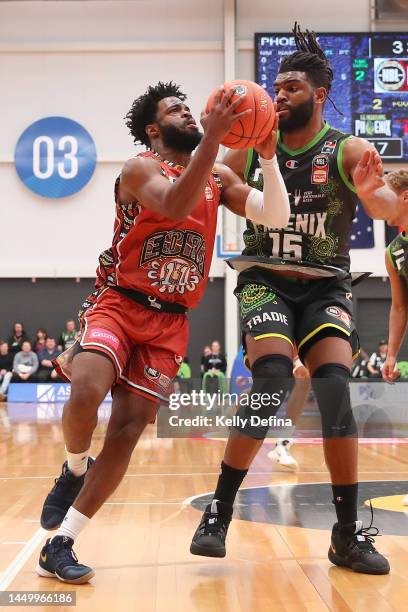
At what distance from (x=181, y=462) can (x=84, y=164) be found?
14.2m

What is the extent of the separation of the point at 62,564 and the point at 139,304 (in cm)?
124

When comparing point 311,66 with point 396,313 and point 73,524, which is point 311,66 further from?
point 73,524

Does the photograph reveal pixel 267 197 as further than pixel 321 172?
No

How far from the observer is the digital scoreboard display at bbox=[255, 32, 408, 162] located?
20.0m

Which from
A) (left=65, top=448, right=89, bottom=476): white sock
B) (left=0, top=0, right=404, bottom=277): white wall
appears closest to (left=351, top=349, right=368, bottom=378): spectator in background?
(left=0, top=0, right=404, bottom=277): white wall

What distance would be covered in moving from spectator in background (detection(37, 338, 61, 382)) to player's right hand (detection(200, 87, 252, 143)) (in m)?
16.3

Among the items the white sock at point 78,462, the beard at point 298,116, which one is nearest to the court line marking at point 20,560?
the white sock at point 78,462

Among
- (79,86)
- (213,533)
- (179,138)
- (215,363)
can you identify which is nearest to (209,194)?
(179,138)

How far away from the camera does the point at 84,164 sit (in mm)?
21062

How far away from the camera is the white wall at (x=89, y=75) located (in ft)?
69.3

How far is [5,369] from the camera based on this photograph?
19.5 metres

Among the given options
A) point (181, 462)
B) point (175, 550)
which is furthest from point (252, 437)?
point (181, 462)

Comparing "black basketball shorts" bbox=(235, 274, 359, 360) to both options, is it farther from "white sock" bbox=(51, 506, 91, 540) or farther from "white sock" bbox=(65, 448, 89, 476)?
"white sock" bbox=(51, 506, 91, 540)

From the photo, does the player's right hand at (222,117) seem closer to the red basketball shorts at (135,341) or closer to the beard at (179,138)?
the beard at (179,138)
